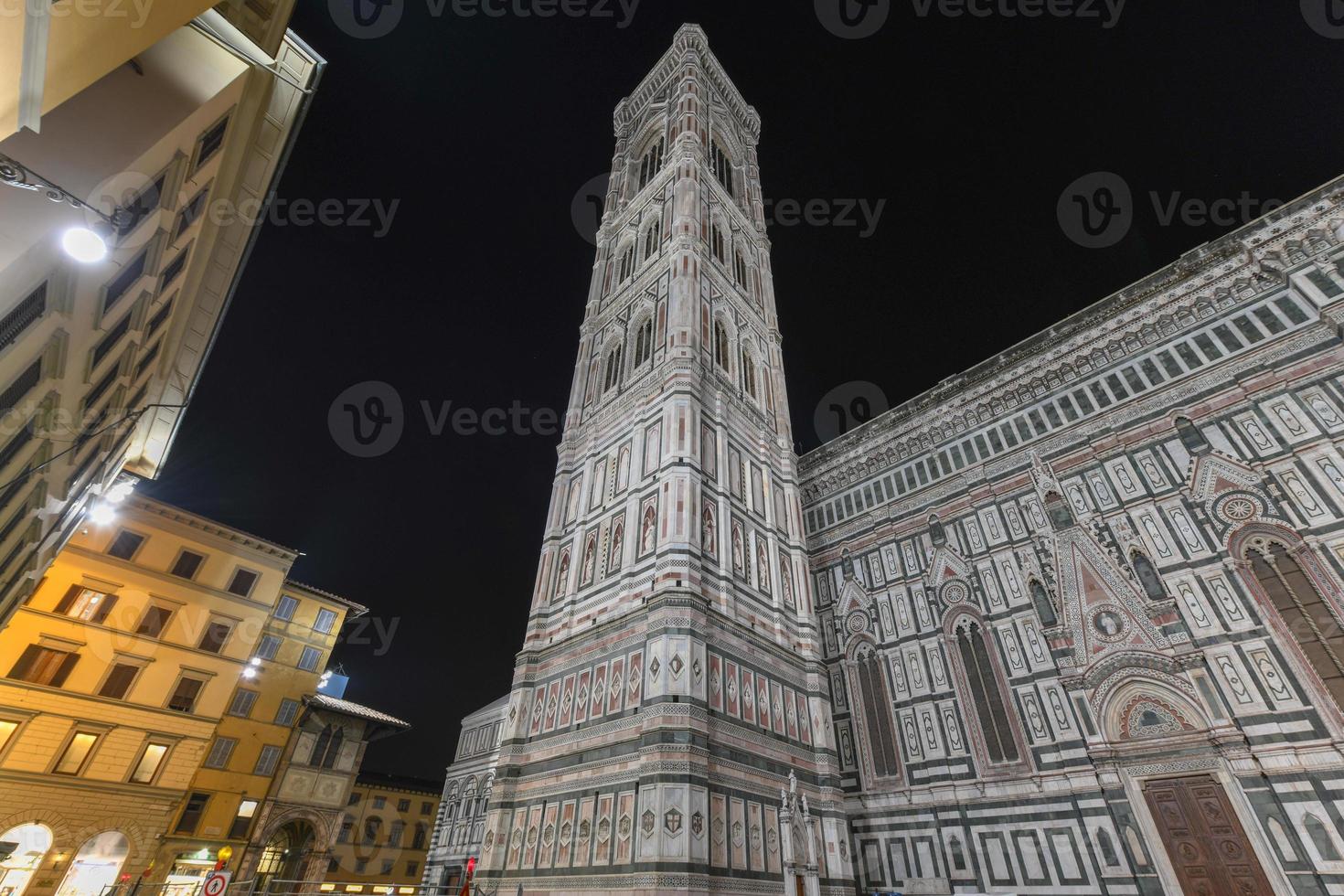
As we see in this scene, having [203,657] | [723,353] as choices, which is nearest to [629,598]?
[723,353]

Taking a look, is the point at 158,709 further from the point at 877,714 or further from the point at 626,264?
the point at 877,714

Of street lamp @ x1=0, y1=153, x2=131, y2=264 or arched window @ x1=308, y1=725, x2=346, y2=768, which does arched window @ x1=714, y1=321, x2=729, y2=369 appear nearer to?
street lamp @ x1=0, y1=153, x2=131, y2=264

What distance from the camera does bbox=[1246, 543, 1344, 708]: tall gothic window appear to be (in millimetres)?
12805

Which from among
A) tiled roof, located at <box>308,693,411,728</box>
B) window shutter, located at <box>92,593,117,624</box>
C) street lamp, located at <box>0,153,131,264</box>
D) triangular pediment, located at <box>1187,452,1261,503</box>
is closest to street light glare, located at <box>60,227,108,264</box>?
street lamp, located at <box>0,153,131,264</box>

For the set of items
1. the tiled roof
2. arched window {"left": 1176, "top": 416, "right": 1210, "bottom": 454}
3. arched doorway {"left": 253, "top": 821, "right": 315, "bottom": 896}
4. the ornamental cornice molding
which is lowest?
arched doorway {"left": 253, "top": 821, "right": 315, "bottom": 896}

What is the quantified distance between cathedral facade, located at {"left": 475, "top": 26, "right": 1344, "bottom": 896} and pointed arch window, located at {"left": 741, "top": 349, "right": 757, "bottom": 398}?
199 millimetres

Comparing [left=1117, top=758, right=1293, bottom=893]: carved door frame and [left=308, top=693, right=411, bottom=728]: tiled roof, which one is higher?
[left=308, top=693, right=411, bottom=728]: tiled roof

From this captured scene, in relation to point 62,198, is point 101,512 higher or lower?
higher

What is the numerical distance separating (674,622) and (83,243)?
41.1ft

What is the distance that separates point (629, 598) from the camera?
16.2 meters

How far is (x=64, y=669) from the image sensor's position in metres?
19.8

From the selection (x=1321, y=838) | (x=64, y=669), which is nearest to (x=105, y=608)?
(x=64, y=669)

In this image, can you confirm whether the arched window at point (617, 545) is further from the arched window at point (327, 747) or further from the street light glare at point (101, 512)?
the arched window at point (327, 747)

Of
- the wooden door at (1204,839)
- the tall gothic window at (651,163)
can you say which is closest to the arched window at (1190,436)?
the wooden door at (1204,839)
